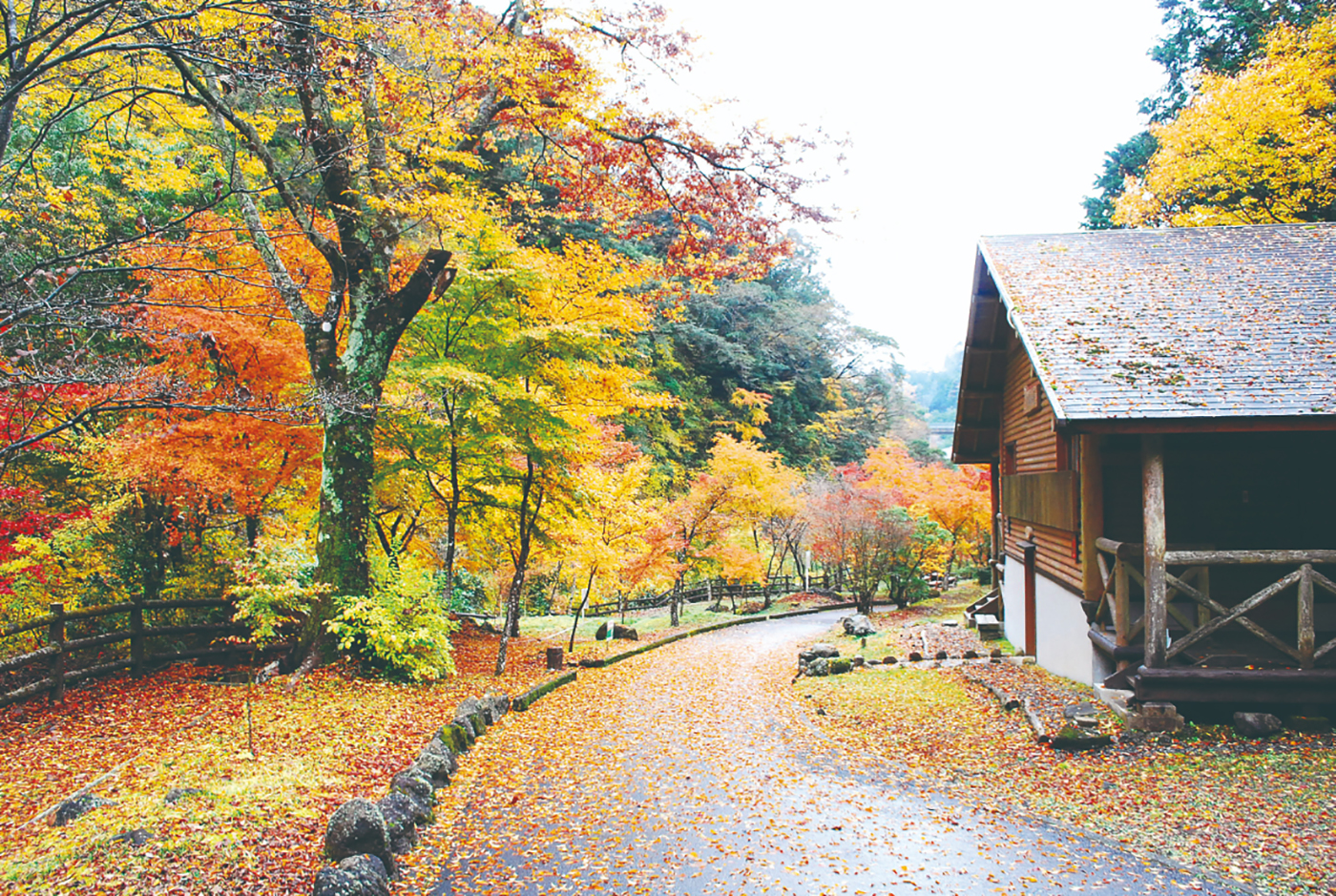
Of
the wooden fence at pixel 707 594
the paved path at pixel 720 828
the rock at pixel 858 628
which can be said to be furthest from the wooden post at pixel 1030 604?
the wooden fence at pixel 707 594

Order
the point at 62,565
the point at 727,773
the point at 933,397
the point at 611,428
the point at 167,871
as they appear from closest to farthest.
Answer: the point at 167,871 → the point at 727,773 → the point at 62,565 → the point at 611,428 → the point at 933,397

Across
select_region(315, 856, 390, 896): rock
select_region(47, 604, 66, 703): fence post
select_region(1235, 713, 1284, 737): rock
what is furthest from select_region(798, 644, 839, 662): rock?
select_region(47, 604, 66, 703): fence post

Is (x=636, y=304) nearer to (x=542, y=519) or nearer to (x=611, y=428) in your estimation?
(x=542, y=519)

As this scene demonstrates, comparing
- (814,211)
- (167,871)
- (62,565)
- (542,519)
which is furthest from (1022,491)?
(62,565)

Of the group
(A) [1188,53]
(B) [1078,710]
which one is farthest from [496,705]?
(A) [1188,53]

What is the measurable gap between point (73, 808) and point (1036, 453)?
12925 millimetres

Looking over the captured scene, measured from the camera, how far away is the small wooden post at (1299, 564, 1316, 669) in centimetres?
736

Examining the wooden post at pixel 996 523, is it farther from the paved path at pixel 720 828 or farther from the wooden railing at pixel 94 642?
the wooden railing at pixel 94 642

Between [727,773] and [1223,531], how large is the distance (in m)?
7.62

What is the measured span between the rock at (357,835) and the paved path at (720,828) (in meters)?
0.34

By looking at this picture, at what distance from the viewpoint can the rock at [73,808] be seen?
5.05 metres

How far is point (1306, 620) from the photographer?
7.39 metres

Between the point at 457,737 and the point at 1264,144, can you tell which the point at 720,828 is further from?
the point at 1264,144

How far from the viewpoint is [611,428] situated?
60.4ft
